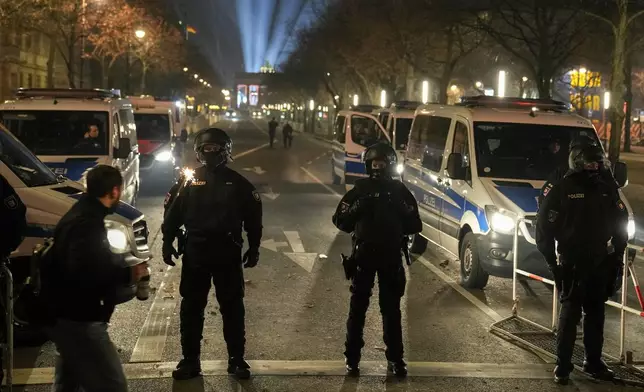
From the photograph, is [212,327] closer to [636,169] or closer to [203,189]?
[203,189]

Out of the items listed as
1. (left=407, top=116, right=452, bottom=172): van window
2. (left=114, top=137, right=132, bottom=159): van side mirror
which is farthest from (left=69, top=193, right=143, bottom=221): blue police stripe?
(left=114, top=137, right=132, bottom=159): van side mirror

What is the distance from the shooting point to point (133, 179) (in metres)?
14.8

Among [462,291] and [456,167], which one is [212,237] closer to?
[456,167]

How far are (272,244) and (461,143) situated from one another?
12.8 feet

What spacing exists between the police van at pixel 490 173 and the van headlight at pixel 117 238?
5124 millimetres

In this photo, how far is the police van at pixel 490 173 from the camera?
862cm

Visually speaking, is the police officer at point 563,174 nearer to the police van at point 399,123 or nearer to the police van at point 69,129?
the police van at point 69,129

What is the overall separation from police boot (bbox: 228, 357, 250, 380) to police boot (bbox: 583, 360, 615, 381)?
261cm

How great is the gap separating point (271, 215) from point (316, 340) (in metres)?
8.89

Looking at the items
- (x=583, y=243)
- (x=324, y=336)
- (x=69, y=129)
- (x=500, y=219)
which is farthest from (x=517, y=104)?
(x=69, y=129)

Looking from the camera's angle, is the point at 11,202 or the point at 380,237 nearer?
the point at 11,202

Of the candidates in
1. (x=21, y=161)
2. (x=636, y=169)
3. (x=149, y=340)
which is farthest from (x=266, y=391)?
(x=636, y=169)

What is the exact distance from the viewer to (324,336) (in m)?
7.29

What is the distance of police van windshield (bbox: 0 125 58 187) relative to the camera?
7277 millimetres
